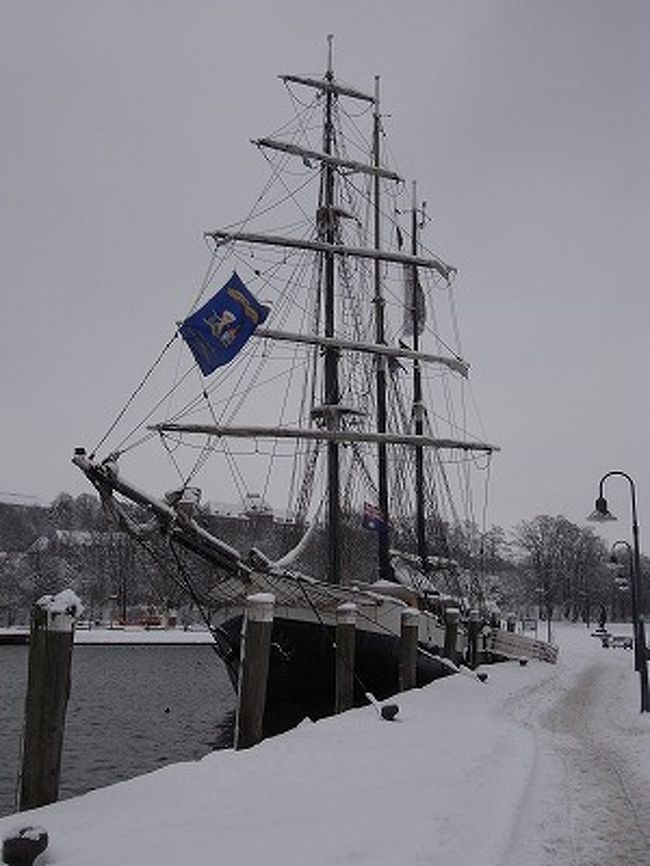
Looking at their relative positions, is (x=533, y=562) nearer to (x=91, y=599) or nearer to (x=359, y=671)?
(x=91, y=599)

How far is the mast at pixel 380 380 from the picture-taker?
30.1m

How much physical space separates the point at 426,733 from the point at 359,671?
9.32 metres

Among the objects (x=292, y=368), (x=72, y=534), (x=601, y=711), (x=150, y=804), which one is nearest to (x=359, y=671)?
(x=601, y=711)

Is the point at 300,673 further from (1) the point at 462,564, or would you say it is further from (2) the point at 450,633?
(1) the point at 462,564

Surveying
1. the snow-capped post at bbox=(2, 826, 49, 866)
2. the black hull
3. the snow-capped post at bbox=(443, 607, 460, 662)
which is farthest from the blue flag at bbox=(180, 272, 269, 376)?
the snow-capped post at bbox=(2, 826, 49, 866)

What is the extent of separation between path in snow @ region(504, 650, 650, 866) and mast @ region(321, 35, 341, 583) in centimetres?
1021

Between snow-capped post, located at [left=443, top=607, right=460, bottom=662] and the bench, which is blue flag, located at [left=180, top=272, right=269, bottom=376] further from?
the bench

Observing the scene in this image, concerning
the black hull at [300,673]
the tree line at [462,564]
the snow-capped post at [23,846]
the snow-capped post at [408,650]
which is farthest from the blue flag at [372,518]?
the tree line at [462,564]

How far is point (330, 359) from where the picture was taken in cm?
2984

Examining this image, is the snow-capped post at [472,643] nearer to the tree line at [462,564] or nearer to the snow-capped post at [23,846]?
the snow-capped post at [23,846]

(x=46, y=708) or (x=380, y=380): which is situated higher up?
(x=380, y=380)

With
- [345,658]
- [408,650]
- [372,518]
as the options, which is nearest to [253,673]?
[345,658]

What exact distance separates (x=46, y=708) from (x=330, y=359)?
2224 cm

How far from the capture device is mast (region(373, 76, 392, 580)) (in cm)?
3006
